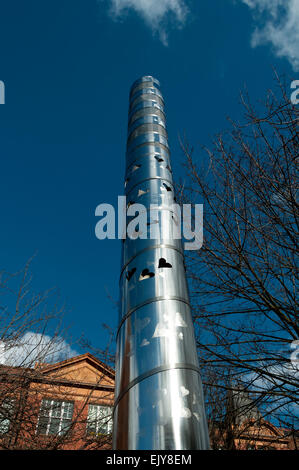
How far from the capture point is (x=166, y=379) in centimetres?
198

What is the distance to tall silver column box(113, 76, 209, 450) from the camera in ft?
5.98

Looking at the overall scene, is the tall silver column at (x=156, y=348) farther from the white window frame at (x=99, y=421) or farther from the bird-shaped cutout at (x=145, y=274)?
the white window frame at (x=99, y=421)

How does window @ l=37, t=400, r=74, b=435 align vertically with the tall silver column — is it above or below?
above

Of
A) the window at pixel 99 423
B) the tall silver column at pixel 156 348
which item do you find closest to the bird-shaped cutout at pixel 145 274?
the tall silver column at pixel 156 348

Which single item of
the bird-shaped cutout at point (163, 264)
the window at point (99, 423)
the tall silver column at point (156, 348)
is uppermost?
the window at point (99, 423)

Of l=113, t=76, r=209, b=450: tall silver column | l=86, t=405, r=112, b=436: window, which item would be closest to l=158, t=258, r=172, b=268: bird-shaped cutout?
l=113, t=76, r=209, b=450: tall silver column

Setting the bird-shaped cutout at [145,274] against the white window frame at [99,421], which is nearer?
the bird-shaped cutout at [145,274]

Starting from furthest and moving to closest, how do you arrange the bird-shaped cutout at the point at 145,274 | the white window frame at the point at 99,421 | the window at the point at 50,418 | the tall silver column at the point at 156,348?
the window at the point at 50,418 → the white window frame at the point at 99,421 → the bird-shaped cutout at the point at 145,274 → the tall silver column at the point at 156,348

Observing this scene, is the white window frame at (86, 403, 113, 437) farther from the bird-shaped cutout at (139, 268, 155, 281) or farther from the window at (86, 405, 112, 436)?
the bird-shaped cutout at (139, 268, 155, 281)

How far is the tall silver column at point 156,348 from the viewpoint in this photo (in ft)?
5.98
